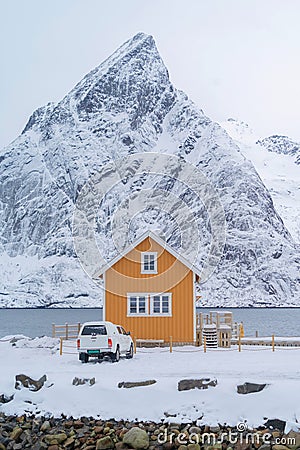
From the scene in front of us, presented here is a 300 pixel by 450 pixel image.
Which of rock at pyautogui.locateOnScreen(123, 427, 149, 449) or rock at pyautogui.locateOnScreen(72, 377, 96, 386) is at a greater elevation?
rock at pyautogui.locateOnScreen(72, 377, 96, 386)

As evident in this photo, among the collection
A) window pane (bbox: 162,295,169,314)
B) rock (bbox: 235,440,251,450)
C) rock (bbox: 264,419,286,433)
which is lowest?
rock (bbox: 235,440,251,450)

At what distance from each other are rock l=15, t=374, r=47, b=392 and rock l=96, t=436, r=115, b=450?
4572mm

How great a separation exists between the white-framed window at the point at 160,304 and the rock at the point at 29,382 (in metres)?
13.7

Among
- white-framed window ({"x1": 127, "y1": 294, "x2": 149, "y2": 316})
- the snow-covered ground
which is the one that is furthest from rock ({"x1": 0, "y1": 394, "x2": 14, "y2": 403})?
white-framed window ({"x1": 127, "y1": 294, "x2": 149, "y2": 316})

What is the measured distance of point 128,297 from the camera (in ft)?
119

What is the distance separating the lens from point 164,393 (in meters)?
21.3

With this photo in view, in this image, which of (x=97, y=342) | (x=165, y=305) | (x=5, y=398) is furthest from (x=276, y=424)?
(x=165, y=305)

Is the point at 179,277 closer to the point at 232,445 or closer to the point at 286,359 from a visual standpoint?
the point at 286,359

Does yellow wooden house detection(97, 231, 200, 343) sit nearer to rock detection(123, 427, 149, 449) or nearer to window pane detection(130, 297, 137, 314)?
window pane detection(130, 297, 137, 314)

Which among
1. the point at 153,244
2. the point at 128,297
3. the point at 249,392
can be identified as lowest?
the point at 249,392

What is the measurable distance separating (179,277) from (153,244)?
2614 millimetres

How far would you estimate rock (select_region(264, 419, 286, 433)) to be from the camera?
19484 millimetres

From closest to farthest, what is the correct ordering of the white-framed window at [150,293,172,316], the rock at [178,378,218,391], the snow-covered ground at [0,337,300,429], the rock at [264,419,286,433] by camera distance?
the rock at [264,419,286,433] → the snow-covered ground at [0,337,300,429] → the rock at [178,378,218,391] → the white-framed window at [150,293,172,316]

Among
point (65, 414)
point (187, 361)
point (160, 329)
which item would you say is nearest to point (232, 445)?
point (65, 414)
